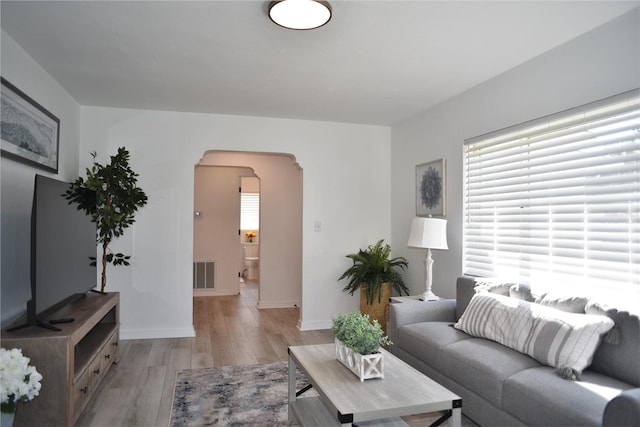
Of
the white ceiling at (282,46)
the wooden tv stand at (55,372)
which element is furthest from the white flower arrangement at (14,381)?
the white ceiling at (282,46)

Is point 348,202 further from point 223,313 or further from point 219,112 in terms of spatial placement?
point 223,313

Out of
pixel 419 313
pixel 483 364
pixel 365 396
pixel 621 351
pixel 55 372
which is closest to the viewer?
pixel 365 396

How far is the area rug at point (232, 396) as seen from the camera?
2775 millimetres

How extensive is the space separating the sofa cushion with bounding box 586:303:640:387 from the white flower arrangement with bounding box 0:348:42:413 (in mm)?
2851

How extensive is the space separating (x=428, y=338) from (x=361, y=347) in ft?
3.28

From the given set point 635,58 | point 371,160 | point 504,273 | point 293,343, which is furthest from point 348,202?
point 635,58

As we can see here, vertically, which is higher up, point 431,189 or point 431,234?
point 431,189

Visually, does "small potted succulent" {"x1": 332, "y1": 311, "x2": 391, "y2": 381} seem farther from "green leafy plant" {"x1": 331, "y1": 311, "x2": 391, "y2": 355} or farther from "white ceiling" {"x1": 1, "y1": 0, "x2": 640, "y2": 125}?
"white ceiling" {"x1": 1, "y1": 0, "x2": 640, "y2": 125}

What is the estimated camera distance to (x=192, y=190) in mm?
4910

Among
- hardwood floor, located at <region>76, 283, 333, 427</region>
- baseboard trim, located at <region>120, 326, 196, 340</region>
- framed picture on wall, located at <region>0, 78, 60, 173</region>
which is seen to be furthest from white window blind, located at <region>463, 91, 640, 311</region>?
framed picture on wall, located at <region>0, 78, 60, 173</region>

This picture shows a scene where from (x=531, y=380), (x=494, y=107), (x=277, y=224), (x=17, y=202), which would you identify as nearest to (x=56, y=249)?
(x=17, y=202)

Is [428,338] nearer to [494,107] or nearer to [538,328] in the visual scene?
[538,328]

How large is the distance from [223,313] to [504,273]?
3886mm

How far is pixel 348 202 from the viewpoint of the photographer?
17.9 ft
